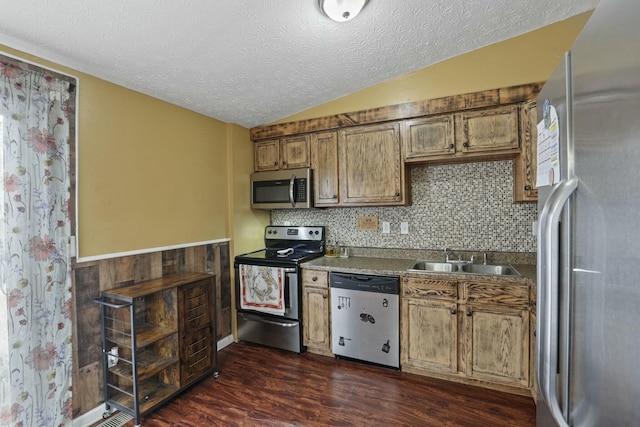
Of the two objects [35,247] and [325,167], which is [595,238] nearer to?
[35,247]

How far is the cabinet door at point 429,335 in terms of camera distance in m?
2.42

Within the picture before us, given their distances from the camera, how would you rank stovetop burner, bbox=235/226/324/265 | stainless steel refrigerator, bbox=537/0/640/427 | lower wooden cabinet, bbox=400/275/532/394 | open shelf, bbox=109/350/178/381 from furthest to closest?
stovetop burner, bbox=235/226/324/265 < lower wooden cabinet, bbox=400/275/532/394 < open shelf, bbox=109/350/178/381 < stainless steel refrigerator, bbox=537/0/640/427

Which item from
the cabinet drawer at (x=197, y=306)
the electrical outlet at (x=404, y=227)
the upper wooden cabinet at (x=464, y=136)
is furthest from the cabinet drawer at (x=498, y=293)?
the cabinet drawer at (x=197, y=306)

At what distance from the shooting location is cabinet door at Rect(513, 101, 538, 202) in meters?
2.31

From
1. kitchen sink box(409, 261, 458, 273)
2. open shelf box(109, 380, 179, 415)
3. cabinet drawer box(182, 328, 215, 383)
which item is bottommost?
open shelf box(109, 380, 179, 415)

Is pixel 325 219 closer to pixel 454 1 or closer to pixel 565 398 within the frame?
pixel 454 1

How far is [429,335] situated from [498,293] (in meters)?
0.62

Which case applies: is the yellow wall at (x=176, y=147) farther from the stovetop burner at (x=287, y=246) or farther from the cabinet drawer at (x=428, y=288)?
the cabinet drawer at (x=428, y=288)

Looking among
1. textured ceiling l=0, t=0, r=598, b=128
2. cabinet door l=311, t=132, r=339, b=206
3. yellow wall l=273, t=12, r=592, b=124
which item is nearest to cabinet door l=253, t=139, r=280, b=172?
cabinet door l=311, t=132, r=339, b=206

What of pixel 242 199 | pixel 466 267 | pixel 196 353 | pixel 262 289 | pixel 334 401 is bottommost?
pixel 334 401

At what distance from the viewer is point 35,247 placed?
178 centimetres

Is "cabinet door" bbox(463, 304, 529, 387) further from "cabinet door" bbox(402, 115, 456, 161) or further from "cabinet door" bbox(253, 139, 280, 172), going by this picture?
"cabinet door" bbox(253, 139, 280, 172)

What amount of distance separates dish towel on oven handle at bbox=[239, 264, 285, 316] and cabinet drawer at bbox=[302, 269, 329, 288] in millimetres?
215

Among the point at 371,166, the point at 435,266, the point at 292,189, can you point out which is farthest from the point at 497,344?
the point at 292,189
